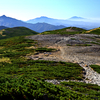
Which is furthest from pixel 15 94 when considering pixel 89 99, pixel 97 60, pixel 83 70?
pixel 97 60

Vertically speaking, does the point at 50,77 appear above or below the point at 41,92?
below


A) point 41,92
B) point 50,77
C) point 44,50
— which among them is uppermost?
point 44,50

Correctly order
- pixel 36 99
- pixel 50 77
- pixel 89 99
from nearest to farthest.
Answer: pixel 36 99 → pixel 89 99 → pixel 50 77

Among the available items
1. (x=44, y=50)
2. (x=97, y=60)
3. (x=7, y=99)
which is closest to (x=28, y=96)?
(x=7, y=99)

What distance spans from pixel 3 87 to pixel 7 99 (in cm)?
208

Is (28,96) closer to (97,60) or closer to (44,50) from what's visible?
(97,60)

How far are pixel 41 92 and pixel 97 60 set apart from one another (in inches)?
1159

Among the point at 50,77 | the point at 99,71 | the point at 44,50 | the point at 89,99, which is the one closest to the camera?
the point at 89,99

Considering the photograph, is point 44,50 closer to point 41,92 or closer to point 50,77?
point 50,77

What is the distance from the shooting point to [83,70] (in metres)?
29.1

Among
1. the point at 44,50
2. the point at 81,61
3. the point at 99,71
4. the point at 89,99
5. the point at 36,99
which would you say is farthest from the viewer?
the point at 44,50

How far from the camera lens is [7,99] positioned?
1326cm

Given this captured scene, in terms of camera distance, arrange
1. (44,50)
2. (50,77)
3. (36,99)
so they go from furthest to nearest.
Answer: (44,50)
(50,77)
(36,99)

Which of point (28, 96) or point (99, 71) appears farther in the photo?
point (99, 71)
